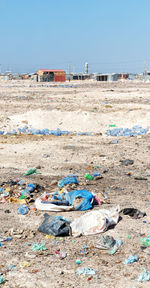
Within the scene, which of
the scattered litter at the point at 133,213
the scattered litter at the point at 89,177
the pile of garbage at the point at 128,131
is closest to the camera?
the scattered litter at the point at 133,213

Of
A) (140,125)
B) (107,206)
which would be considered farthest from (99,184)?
(140,125)

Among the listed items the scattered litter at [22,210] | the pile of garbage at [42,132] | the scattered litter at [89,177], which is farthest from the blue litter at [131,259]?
the pile of garbage at [42,132]

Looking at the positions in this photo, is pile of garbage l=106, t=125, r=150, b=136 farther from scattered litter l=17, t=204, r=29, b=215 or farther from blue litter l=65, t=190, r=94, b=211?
scattered litter l=17, t=204, r=29, b=215

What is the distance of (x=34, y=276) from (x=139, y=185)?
3.53m

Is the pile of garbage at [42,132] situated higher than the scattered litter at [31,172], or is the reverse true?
the scattered litter at [31,172]

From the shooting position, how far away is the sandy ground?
4.32 metres

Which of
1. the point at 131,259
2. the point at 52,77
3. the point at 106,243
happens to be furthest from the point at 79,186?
the point at 52,77

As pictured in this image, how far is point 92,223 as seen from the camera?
5.31 metres

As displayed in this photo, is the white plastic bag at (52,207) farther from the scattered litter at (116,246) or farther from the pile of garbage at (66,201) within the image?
the scattered litter at (116,246)

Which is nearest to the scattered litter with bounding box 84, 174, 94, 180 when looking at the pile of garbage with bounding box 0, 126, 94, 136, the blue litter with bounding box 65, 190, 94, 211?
the blue litter with bounding box 65, 190, 94, 211

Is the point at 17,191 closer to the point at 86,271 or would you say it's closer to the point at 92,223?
the point at 92,223

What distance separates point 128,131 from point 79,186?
23.0 feet

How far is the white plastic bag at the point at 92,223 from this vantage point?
206 inches

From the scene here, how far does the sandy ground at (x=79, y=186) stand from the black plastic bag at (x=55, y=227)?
0.33 ft
